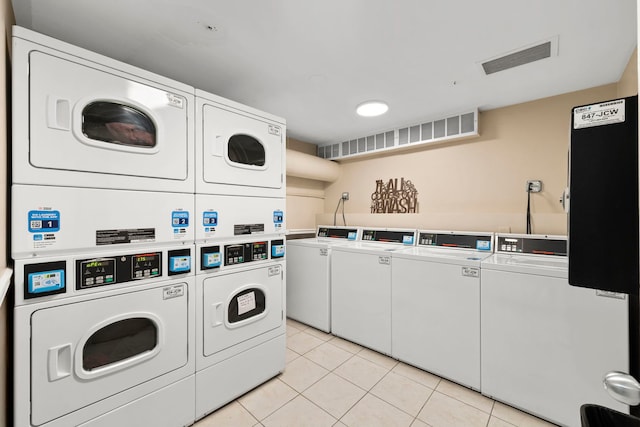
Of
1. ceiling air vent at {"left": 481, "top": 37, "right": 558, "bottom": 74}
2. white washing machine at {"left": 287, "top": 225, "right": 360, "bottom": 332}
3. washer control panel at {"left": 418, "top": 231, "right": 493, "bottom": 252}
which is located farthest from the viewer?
white washing machine at {"left": 287, "top": 225, "right": 360, "bottom": 332}

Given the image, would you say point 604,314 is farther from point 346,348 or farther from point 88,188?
point 88,188

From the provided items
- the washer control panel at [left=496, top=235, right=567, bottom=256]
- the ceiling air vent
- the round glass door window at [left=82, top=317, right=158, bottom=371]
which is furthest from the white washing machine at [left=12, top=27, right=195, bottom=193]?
the washer control panel at [left=496, top=235, right=567, bottom=256]

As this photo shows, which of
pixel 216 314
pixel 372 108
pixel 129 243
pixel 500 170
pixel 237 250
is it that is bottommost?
pixel 216 314

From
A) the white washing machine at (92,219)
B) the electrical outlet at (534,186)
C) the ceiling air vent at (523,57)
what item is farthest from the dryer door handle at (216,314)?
the electrical outlet at (534,186)

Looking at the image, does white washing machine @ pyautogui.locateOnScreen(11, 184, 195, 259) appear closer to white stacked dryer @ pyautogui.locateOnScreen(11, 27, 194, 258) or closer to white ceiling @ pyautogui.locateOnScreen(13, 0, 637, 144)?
white stacked dryer @ pyautogui.locateOnScreen(11, 27, 194, 258)

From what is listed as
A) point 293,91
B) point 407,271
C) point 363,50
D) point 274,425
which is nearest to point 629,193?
point 363,50

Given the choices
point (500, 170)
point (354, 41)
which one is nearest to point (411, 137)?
point (500, 170)

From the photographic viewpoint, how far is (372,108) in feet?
8.95

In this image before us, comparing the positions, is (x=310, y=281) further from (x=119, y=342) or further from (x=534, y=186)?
(x=534, y=186)

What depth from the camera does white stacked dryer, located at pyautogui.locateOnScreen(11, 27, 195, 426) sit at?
122 cm

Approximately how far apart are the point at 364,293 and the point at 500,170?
74.0 inches

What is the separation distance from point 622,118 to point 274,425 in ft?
7.42

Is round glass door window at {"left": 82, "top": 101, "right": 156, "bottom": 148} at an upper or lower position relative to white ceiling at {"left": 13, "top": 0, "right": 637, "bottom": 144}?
lower

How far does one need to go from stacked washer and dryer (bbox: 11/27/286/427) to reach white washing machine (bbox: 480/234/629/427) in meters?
1.75
